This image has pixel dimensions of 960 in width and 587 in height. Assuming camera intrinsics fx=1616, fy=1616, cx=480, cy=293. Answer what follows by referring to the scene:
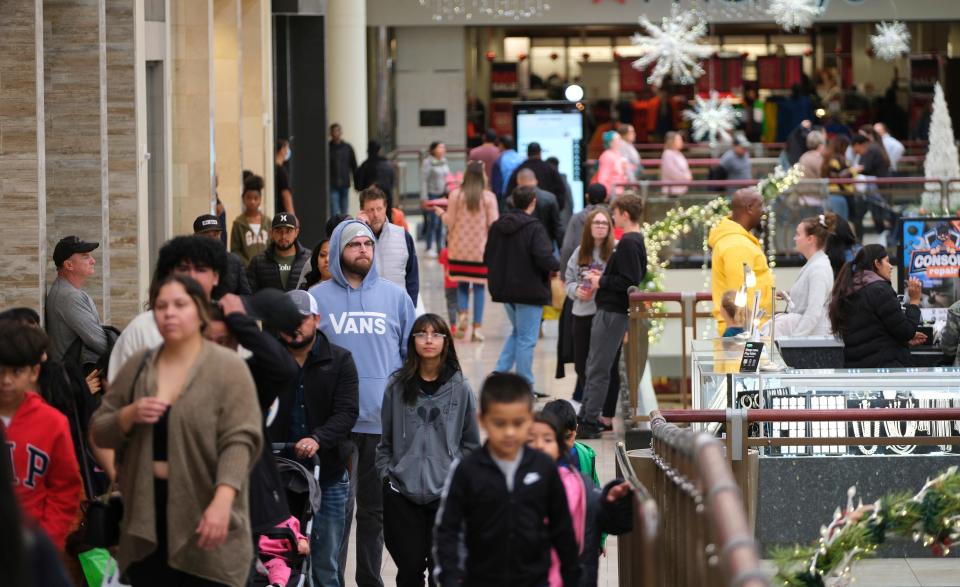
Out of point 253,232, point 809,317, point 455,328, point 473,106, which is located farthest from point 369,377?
point 473,106

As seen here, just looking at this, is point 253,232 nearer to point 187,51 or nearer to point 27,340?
point 187,51

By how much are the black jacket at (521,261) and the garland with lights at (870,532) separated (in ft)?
18.1

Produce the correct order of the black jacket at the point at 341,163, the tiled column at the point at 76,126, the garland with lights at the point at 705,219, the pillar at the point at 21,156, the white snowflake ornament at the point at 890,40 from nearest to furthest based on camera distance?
the pillar at the point at 21,156 < the tiled column at the point at 76,126 < the garland with lights at the point at 705,219 < the black jacket at the point at 341,163 < the white snowflake ornament at the point at 890,40

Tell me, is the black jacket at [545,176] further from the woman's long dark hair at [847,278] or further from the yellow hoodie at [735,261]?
the woman's long dark hair at [847,278]

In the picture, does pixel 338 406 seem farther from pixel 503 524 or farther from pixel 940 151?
pixel 940 151

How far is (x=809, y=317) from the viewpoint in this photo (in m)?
10.8

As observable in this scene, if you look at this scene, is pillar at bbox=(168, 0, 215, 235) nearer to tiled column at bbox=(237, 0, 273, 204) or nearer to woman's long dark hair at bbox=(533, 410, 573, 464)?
tiled column at bbox=(237, 0, 273, 204)

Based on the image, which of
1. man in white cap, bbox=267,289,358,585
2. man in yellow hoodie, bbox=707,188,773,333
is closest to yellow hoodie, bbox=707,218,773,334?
man in yellow hoodie, bbox=707,188,773,333

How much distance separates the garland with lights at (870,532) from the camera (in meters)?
6.11

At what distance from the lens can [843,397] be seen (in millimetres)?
8523

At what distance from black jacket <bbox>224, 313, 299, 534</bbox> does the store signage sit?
162 inches

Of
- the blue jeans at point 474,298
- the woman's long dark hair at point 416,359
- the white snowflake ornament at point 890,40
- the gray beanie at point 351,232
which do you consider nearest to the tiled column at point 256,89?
the blue jeans at point 474,298

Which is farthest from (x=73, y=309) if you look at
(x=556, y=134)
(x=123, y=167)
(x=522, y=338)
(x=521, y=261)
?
(x=556, y=134)

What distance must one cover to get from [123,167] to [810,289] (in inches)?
182
